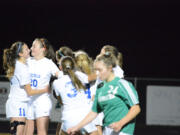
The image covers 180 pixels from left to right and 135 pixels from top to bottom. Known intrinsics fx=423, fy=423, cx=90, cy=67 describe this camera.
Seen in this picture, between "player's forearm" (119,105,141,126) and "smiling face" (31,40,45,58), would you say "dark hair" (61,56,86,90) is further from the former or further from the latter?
"smiling face" (31,40,45,58)

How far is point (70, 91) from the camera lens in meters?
5.47

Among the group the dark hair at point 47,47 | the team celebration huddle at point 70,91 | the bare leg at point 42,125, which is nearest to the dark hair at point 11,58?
the team celebration huddle at point 70,91

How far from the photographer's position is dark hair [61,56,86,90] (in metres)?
5.50

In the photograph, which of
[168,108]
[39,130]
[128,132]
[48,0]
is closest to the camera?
[128,132]

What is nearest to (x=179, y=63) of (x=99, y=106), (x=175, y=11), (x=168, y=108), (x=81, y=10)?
(x=175, y=11)

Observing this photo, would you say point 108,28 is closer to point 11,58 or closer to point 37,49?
point 37,49

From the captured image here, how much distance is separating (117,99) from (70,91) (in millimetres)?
1010

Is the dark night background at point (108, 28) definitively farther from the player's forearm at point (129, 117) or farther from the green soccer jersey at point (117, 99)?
the player's forearm at point (129, 117)

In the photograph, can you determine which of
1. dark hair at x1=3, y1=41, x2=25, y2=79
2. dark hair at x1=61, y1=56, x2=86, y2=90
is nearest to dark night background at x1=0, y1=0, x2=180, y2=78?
dark hair at x1=3, y1=41, x2=25, y2=79

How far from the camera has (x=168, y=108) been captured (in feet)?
41.1

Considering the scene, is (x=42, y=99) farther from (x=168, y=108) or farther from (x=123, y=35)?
(x=123, y=35)

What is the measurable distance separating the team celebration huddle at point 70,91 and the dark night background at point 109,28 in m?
13.5

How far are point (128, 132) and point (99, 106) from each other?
0.45m

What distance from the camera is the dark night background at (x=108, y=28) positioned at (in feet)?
67.8
